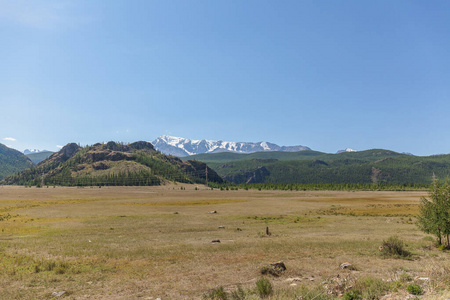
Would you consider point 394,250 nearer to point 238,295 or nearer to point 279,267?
point 279,267

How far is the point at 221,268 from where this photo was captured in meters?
22.5

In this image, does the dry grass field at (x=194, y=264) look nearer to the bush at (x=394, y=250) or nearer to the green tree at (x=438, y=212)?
the bush at (x=394, y=250)

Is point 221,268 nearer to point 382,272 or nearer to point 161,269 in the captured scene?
point 161,269

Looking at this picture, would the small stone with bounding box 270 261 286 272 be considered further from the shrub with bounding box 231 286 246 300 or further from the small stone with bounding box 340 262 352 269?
the shrub with bounding box 231 286 246 300

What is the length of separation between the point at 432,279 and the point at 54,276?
2582cm

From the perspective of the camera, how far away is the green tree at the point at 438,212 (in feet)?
95.1

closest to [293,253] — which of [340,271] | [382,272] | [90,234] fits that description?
[340,271]

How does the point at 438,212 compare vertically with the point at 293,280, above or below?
above

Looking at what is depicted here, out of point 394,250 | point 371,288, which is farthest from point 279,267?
point 394,250

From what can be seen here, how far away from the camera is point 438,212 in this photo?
29844 millimetres

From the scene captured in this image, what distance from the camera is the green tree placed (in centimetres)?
2900

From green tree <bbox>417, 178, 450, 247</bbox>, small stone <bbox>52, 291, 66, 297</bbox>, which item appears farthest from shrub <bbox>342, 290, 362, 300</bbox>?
green tree <bbox>417, 178, 450, 247</bbox>

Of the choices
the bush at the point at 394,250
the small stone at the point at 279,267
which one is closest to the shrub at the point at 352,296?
the small stone at the point at 279,267

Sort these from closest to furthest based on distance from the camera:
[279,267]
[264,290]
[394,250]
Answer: [264,290] → [279,267] → [394,250]
